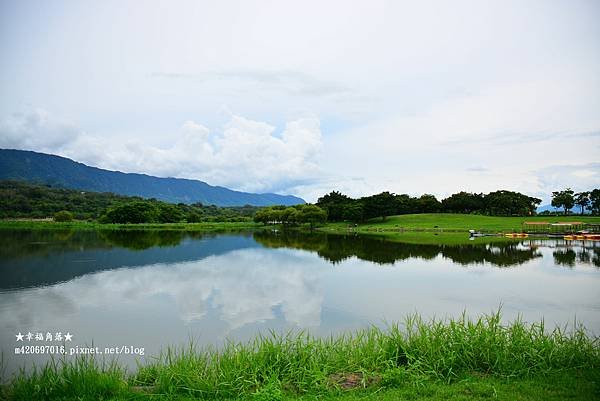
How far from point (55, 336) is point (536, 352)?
544 inches

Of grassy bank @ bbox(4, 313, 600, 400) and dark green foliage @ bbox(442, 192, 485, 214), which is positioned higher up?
dark green foliage @ bbox(442, 192, 485, 214)

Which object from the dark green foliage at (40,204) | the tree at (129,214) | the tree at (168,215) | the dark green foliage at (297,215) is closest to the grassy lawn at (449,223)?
the dark green foliage at (297,215)

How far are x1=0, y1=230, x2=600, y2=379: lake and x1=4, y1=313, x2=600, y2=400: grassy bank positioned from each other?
3.55 m

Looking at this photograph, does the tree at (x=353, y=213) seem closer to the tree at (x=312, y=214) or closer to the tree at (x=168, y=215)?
the tree at (x=312, y=214)

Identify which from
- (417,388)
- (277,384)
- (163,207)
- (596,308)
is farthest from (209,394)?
(163,207)

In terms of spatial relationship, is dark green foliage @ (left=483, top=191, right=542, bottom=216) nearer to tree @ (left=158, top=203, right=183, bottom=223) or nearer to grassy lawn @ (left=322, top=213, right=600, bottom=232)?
grassy lawn @ (left=322, top=213, right=600, bottom=232)

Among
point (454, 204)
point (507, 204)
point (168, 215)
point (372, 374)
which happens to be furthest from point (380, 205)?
point (372, 374)

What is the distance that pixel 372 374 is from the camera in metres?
8.01

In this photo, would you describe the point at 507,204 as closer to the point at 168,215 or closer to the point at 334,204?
the point at 334,204

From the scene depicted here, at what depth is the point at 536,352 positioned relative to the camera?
8.62 m

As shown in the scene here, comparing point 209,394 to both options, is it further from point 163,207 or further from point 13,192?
point 13,192

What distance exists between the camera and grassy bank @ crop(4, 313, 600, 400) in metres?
7.05

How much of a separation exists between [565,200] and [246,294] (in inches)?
4042

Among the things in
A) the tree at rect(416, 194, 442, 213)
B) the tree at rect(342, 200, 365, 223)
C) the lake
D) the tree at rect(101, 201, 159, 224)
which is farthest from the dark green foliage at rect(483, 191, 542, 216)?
the tree at rect(101, 201, 159, 224)
